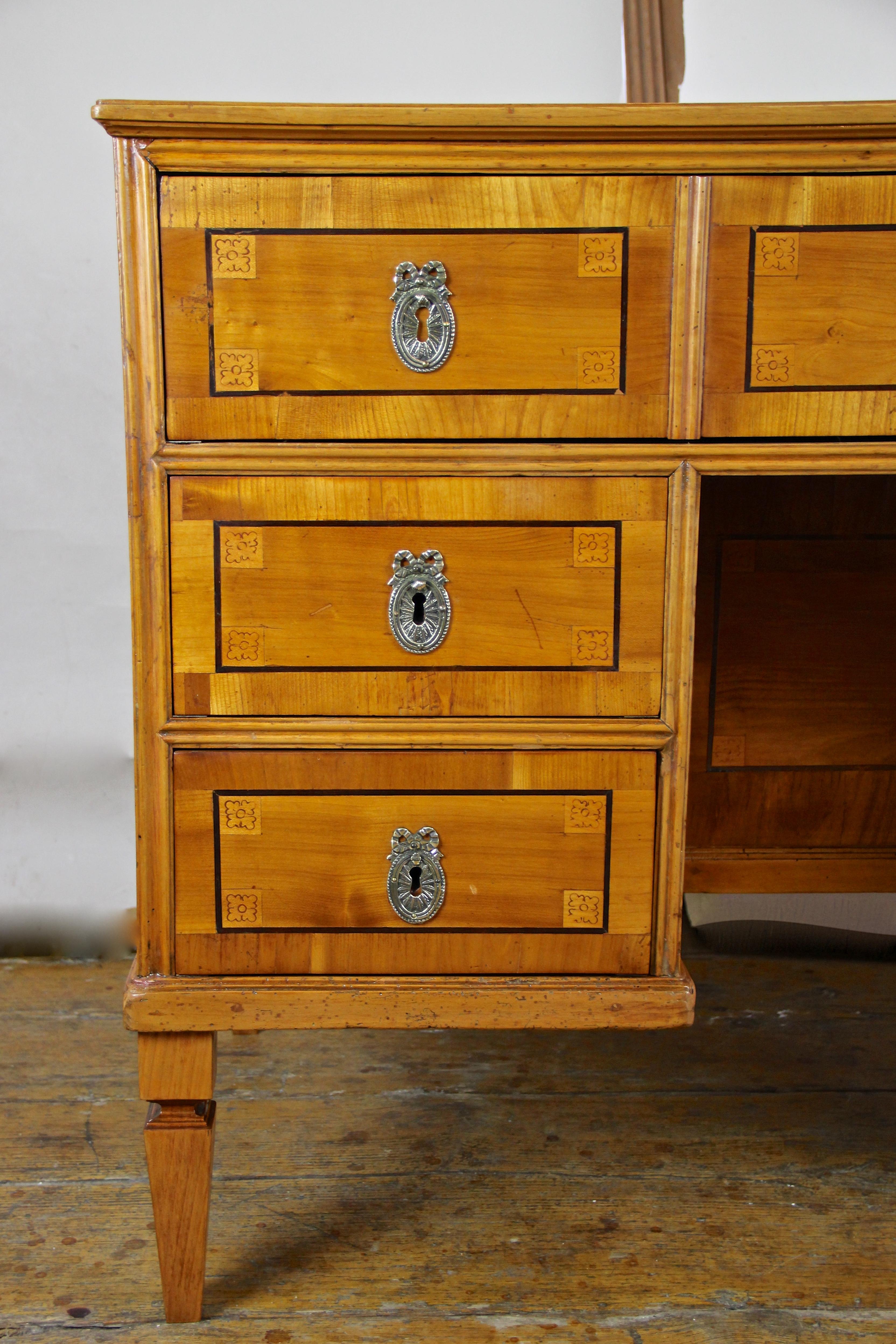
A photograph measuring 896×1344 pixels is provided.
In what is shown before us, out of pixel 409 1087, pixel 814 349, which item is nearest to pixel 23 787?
pixel 409 1087

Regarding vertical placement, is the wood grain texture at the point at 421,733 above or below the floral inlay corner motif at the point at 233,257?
below

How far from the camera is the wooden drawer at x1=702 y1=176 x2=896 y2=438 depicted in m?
1.07

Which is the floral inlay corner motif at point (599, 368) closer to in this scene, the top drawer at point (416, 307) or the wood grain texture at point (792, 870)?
the top drawer at point (416, 307)

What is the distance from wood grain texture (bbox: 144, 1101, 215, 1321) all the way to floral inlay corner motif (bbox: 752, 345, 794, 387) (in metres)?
0.94

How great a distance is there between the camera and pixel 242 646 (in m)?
1.11

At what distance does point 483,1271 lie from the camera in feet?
4.11

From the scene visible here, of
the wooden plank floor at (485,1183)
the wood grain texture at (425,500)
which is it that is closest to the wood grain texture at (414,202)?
the wood grain texture at (425,500)

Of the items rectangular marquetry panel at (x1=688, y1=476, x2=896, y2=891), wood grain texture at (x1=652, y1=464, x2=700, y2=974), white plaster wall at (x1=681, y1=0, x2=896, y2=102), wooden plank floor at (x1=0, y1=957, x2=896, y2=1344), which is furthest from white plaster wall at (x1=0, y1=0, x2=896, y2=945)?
wood grain texture at (x1=652, y1=464, x2=700, y2=974)

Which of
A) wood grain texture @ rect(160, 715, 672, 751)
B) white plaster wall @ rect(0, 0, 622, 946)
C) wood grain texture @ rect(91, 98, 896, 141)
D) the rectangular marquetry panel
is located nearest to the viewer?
wood grain texture @ rect(91, 98, 896, 141)

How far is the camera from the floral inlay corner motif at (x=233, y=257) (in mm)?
1058

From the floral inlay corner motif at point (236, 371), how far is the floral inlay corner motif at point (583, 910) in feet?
1.98

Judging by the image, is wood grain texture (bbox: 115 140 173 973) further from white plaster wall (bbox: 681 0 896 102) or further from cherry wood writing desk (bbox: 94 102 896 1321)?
white plaster wall (bbox: 681 0 896 102)

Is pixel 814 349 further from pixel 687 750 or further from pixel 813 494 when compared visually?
pixel 813 494

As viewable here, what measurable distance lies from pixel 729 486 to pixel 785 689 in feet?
1.03
